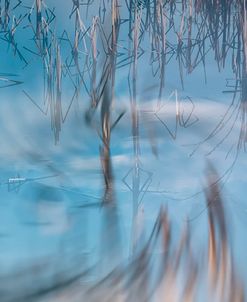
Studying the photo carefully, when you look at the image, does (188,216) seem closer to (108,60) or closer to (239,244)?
(239,244)

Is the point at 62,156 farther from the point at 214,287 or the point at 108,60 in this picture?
the point at 214,287

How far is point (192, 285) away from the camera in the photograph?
4.07ft

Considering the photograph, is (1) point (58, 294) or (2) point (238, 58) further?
(2) point (238, 58)

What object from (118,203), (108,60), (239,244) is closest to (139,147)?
(118,203)

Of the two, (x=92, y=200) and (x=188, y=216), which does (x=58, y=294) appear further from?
(x=188, y=216)

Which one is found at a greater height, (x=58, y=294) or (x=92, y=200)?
(x=92, y=200)

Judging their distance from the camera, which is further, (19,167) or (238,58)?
(238,58)

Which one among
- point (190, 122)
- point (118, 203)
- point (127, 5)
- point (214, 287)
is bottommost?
point (214, 287)

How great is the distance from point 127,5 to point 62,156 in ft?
1.60

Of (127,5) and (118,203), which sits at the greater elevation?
(127,5)

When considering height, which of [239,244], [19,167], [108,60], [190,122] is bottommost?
[239,244]

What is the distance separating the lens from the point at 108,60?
1.31 m

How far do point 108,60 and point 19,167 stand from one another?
404 mm

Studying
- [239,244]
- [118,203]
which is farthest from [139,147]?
[239,244]
